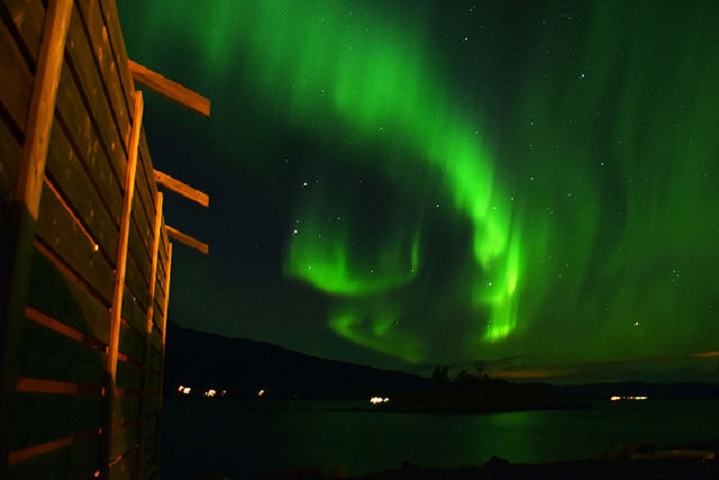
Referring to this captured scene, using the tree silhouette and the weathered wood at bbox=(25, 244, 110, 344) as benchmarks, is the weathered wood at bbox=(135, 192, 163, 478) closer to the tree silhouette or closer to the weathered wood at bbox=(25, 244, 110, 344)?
the weathered wood at bbox=(25, 244, 110, 344)

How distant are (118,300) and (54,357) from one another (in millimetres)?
1681

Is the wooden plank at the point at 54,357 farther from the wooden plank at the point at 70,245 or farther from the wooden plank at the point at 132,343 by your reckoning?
the wooden plank at the point at 132,343

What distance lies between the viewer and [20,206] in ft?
6.56

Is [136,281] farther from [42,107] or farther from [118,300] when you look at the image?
[42,107]

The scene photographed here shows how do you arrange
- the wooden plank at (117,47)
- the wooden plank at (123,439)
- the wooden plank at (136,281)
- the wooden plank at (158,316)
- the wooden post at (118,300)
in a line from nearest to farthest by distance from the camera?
the wooden plank at (117,47)
the wooden post at (118,300)
the wooden plank at (123,439)
the wooden plank at (136,281)
the wooden plank at (158,316)

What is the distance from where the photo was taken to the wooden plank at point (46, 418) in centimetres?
218

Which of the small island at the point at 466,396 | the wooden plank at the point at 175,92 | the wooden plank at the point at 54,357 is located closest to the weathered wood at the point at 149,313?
the wooden plank at the point at 175,92

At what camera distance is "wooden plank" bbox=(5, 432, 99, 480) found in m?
2.31

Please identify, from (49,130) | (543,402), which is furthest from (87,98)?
(543,402)

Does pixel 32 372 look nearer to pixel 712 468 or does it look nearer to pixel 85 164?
pixel 85 164

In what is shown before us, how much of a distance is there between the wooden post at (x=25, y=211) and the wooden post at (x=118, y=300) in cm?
222

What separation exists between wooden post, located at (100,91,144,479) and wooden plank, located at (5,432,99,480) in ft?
0.33

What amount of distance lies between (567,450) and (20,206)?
5508cm

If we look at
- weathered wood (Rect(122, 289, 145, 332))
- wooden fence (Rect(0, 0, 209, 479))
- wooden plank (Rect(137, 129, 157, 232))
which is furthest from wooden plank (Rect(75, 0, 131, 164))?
weathered wood (Rect(122, 289, 145, 332))
